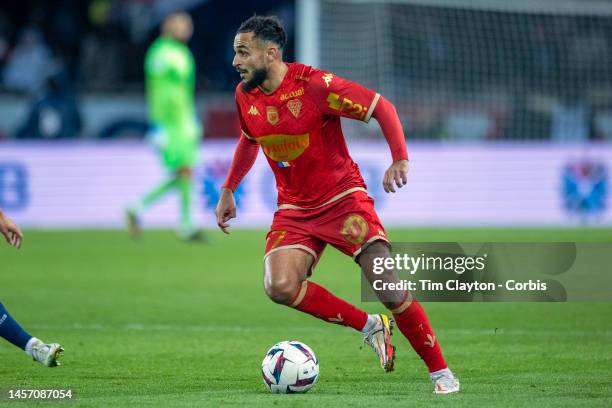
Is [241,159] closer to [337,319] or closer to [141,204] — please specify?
[337,319]

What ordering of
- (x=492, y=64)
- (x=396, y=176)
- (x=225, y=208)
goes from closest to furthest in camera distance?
(x=396, y=176) → (x=225, y=208) → (x=492, y=64)

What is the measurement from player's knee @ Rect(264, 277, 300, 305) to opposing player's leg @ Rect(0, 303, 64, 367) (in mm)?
1163

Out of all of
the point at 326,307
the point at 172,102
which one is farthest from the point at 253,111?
the point at 172,102

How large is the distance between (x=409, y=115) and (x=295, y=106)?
12.2 metres

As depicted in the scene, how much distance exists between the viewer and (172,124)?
49.4 feet

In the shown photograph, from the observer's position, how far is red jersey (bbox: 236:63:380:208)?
20.6 ft

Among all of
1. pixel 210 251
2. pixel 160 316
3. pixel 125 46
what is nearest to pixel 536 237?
pixel 210 251

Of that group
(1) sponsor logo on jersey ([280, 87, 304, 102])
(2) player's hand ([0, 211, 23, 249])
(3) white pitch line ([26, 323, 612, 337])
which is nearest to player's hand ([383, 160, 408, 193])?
(1) sponsor logo on jersey ([280, 87, 304, 102])

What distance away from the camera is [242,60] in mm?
6355

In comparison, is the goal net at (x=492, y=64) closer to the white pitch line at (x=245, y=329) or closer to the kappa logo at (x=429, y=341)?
the white pitch line at (x=245, y=329)

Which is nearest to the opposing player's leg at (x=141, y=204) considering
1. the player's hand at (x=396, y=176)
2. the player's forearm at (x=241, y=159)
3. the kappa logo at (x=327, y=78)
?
the player's forearm at (x=241, y=159)

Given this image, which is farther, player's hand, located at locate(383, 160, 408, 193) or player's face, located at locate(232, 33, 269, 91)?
player's face, located at locate(232, 33, 269, 91)

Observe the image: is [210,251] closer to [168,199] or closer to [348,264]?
[348,264]

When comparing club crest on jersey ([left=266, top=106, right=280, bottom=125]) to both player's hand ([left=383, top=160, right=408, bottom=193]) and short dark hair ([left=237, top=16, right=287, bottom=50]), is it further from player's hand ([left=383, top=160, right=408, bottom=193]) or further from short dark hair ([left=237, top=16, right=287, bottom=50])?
player's hand ([left=383, top=160, right=408, bottom=193])
